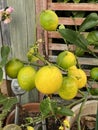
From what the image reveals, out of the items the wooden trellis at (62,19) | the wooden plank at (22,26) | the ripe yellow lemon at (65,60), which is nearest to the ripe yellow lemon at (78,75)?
the ripe yellow lemon at (65,60)

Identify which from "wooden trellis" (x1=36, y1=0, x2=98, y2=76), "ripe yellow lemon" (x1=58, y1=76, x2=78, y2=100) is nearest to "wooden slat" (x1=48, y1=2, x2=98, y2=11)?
"wooden trellis" (x1=36, y1=0, x2=98, y2=76)

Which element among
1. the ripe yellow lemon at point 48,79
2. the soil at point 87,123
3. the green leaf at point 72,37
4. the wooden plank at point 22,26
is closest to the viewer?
the ripe yellow lemon at point 48,79

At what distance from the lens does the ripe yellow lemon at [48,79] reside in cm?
51

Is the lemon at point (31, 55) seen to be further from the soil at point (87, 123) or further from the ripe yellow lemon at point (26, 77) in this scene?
the soil at point (87, 123)

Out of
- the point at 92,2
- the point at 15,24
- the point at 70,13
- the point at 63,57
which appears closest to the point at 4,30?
the point at 15,24

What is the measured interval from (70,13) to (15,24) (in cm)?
26

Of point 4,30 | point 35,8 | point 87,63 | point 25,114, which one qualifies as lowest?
point 25,114

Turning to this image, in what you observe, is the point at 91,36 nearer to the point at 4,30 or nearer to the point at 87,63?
the point at 87,63

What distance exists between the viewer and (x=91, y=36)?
855mm

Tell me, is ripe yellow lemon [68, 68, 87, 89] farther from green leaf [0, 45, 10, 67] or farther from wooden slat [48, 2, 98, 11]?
wooden slat [48, 2, 98, 11]

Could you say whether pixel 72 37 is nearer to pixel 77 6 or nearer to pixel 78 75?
pixel 78 75

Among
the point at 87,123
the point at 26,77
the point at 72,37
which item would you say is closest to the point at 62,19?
the point at 87,123

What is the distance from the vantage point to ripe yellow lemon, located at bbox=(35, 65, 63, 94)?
51 centimetres

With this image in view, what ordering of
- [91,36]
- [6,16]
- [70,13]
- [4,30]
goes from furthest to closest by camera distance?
[4,30] < [70,13] < [6,16] < [91,36]
